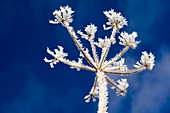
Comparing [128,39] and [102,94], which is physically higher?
[128,39]

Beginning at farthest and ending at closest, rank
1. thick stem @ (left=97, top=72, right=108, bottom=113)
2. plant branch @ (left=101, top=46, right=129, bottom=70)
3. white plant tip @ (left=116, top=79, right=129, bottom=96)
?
1. white plant tip @ (left=116, top=79, right=129, bottom=96)
2. plant branch @ (left=101, top=46, right=129, bottom=70)
3. thick stem @ (left=97, top=72, right=108, bottom=113)

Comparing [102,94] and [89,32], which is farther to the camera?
[89,32]

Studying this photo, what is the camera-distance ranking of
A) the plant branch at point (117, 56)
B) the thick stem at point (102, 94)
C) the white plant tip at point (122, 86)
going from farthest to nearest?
the white plant tip at point (122, 86) < the plant branch at point (117, 56) < the thick stem at point (102, 94)

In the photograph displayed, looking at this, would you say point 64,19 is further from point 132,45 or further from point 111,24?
point 132,45

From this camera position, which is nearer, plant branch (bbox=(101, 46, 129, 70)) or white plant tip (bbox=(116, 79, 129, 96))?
plant branch (bbox=(101, 46, 129, 70))

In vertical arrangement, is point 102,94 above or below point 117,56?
below

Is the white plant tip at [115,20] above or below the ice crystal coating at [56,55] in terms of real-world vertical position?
above

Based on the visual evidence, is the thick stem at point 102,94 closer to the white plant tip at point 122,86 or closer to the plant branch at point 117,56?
the plant branch at point 117,56

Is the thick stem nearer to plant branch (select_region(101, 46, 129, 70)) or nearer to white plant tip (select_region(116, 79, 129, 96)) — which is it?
plant branch (select_region(101, 46, 129, 70))

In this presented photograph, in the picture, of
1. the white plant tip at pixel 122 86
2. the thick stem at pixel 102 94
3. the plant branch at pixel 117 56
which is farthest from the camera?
the white plant tip at pixel 122 86

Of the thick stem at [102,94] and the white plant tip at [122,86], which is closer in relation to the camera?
the thick stem at [102,94]

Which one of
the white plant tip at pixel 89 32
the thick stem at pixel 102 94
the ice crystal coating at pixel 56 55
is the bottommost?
the thick stem at pixel 102 94
